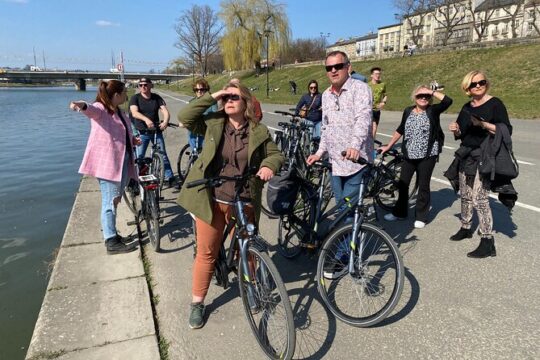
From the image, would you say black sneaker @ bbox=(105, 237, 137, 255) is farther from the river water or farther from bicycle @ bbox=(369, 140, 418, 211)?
bicycle @ bbox=(369, 140, 418, 211)

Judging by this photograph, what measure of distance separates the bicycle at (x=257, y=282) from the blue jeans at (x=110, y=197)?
193 cm

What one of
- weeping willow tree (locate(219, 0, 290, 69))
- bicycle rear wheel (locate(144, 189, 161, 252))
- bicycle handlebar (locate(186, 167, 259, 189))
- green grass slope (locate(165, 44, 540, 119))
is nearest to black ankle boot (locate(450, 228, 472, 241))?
bicycle handlebar (locate(186, 167, 259, 189))

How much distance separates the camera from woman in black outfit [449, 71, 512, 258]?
3.98m

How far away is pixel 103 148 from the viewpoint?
4.21m

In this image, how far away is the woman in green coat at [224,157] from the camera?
279cm

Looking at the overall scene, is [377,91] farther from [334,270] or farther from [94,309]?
[94,309]

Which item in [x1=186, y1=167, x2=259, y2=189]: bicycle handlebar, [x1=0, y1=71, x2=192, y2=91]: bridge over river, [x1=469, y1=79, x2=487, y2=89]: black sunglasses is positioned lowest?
[x1=186, y1=167, x2=259, y2=189]: bicycle handlebar

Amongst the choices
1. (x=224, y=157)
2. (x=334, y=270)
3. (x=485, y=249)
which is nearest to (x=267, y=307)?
(x=334, y=270)

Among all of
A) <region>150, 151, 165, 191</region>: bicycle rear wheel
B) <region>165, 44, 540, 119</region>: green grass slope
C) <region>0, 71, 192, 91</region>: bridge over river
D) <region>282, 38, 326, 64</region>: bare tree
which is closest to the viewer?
<region>150, 151, 165, 191</region>: bicycle rear wheel

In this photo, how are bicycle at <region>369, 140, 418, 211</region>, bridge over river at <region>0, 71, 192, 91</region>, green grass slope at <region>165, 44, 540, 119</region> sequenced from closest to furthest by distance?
bicycle at <region>369, 140, 418, 211</region>
green grass slope at <region>165, 44, 540, 119</region>
bridge over river at <region>0, 71, 192, 91</region>

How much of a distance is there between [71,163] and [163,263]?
27.4 ft

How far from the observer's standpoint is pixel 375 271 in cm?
338

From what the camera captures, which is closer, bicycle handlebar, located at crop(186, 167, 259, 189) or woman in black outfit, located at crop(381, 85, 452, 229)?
bicycle handlebar, located at crop(186, 167, 259, 189)

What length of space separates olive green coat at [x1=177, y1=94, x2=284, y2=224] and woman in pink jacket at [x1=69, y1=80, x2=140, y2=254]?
1.68m
